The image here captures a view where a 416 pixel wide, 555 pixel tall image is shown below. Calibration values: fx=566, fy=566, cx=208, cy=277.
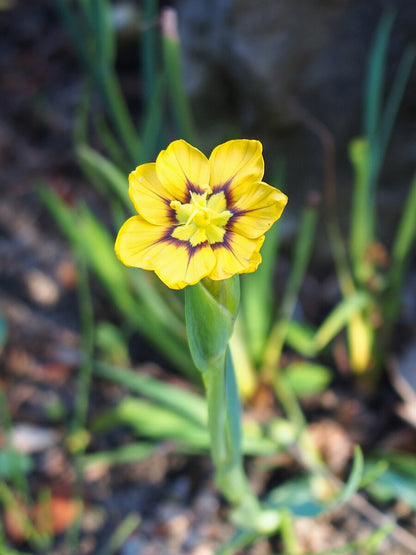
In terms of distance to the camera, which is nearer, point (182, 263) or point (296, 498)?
point (182, 263)

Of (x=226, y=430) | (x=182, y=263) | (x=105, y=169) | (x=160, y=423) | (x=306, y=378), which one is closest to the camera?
(x=182, y=263)

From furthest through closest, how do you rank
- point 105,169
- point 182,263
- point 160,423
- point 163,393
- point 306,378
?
point 306,378
point 160,423
point 163,393
point 105,169
point 182,263

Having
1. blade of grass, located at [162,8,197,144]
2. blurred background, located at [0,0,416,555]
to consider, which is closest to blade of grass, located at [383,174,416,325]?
blurred background, located at [0,0,416,555]

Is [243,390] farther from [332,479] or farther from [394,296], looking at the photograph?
[394,296]

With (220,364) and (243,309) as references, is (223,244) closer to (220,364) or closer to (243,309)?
(220,364)

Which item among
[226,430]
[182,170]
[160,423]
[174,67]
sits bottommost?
[160,423]

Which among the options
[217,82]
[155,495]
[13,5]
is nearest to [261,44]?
[217,82]

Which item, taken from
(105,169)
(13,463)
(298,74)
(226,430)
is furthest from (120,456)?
(298,74)
